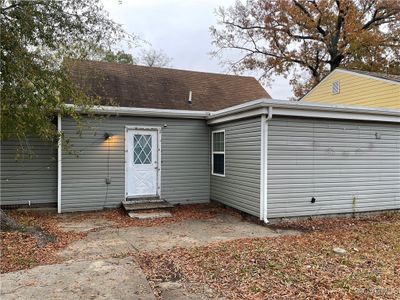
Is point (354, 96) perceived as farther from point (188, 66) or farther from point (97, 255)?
point (188, 66)

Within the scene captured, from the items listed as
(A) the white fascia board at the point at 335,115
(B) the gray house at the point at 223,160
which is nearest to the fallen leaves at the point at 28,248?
(B) the gray house at the point at 223,160

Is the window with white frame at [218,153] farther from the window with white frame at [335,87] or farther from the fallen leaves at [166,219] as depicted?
the window with white frame at [335,87]

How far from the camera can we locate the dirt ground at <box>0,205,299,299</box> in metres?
3.66

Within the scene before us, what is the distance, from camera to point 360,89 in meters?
12.2

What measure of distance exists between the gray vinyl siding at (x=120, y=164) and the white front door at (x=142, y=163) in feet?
0.62

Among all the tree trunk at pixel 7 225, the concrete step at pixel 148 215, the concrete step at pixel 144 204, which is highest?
the tree trunk at pixel 7 225

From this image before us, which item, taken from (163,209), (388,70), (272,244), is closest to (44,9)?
(163,209)

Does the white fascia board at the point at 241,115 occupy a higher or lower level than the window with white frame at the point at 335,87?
lower

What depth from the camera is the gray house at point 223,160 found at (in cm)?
732

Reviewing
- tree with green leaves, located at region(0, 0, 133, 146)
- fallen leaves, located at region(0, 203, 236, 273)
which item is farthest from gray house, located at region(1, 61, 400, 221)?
tree with green leaves, located at region(0, 0, 133, 146)

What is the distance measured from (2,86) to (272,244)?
17.7 feet

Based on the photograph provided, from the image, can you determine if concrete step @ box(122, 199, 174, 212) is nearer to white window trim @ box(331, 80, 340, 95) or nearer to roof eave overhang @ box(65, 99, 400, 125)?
roof eave overhang @ box(65, 99, 400, 125)

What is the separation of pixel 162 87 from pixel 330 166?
619 cm

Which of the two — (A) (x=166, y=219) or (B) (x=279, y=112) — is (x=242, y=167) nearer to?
(B) (x=279, y=112)
